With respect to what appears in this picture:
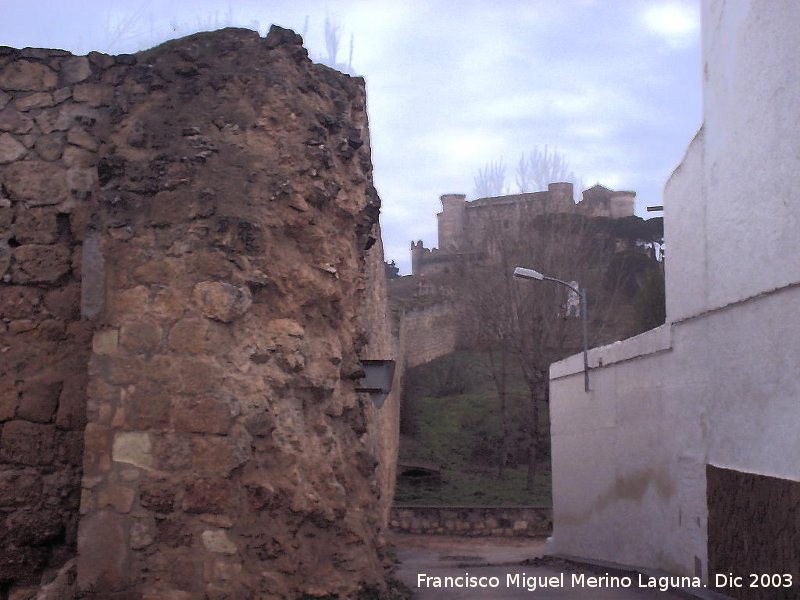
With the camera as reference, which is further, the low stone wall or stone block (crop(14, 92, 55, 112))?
the low stone wall

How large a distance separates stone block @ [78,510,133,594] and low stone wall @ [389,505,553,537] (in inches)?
567

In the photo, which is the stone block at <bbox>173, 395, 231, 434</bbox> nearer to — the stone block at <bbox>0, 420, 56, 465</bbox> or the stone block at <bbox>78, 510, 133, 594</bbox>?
the stone block at <bbox>78, 510, 133, 594</bbox>

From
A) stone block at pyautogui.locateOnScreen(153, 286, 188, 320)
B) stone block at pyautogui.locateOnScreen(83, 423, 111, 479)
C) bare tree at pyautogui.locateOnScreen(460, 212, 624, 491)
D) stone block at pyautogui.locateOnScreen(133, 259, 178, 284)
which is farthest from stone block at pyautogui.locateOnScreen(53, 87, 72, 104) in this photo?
bare tree at pyautogui.locateOnScreen(460, 212, 624, 491)

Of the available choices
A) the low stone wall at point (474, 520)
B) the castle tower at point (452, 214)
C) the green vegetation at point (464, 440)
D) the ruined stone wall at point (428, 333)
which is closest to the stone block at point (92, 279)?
the low stone wall at point (474, 520)

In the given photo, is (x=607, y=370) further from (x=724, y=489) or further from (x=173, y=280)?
(x=173, y=280)

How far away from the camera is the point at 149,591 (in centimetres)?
414

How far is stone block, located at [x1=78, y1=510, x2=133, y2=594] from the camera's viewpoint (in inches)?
164

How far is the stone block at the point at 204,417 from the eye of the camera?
425 cm

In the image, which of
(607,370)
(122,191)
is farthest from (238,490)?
(607,370)

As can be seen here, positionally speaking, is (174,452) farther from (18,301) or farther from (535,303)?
(535,303)

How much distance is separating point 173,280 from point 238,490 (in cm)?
107

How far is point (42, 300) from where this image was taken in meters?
4.86

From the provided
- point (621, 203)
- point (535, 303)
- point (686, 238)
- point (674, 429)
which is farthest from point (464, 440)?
point (621, 203)

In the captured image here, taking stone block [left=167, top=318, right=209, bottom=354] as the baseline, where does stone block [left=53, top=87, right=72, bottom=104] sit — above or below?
above
